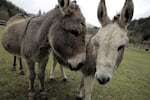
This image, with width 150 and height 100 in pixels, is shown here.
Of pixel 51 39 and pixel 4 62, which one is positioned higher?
pixel 51 39

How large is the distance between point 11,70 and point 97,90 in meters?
2.73

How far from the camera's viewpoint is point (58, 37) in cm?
354

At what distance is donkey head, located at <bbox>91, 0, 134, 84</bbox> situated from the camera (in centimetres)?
282

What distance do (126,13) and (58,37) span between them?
3.78ft

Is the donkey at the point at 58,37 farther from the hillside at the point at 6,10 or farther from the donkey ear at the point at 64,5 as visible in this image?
the hillside at the point at 6,10

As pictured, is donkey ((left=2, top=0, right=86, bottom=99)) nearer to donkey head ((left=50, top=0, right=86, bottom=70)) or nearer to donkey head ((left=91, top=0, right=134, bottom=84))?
donkey head ((left=50, top=0, right=86, bottom=70))

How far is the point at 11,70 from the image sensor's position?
6.51m

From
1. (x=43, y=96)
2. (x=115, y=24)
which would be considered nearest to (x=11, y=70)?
(x=43, y=96)

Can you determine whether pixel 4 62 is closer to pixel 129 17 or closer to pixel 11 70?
pixel 11 70

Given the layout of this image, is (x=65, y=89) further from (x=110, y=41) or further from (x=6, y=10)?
(x=6, y=10)

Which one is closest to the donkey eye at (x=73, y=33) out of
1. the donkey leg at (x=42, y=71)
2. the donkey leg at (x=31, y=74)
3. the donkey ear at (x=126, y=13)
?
the donkey ear at (x=126, y=13)

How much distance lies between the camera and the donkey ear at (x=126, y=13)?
10.2 ft

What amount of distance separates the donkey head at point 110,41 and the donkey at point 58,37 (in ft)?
1.30

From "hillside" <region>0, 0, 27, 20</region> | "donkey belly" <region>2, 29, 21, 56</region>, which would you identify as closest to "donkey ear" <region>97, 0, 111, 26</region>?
"donkey belly" <region>2, 29, 21, 56</region>
